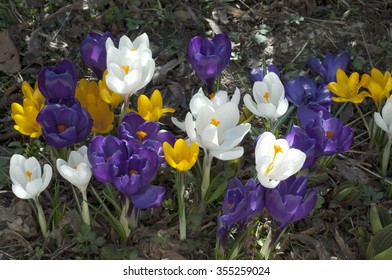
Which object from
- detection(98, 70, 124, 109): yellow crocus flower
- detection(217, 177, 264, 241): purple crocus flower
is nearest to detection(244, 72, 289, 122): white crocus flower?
detection(217, 177, 264, 241): purple crocus flower

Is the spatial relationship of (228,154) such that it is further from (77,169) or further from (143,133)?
(77,169)

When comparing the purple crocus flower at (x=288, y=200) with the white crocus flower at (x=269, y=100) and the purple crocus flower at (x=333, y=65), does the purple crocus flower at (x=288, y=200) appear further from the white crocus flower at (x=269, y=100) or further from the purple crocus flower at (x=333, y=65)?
the purple crocus flower at (x=333, y=65)

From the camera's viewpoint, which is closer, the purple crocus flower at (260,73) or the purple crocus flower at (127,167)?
the purple crocus flower at (127,167)

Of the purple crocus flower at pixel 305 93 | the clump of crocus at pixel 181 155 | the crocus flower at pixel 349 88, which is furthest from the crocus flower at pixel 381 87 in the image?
the clump of crocus at pixel 181 155

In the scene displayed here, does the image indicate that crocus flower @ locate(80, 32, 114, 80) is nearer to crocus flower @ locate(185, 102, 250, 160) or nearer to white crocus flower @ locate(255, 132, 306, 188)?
crocus flower @ locate(185, 102, 250, 160)

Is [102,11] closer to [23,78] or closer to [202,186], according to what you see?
[23,78]

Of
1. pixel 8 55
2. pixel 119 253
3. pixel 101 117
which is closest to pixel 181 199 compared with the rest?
pixel 119 253
